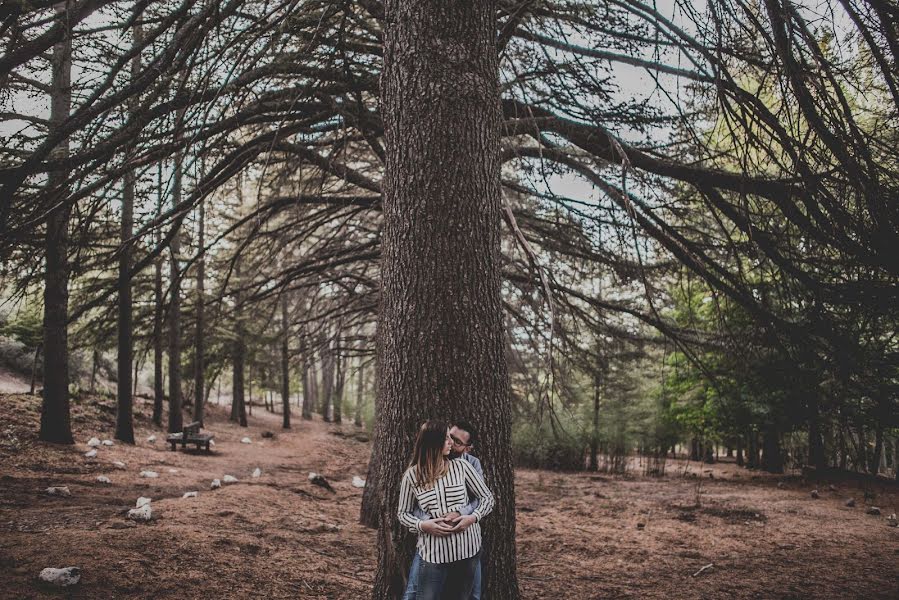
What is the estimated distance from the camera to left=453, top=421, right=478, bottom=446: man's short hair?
2897mm

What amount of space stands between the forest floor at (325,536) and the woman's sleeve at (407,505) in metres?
1.94

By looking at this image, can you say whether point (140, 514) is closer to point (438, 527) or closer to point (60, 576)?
point (60, 576)

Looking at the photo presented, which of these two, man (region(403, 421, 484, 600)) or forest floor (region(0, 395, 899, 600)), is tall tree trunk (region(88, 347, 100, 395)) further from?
man (region(403, 421, 484, 600))

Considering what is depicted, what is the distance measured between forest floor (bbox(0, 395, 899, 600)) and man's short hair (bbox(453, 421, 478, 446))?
2.30 metres

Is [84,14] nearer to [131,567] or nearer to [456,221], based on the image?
[456,221]

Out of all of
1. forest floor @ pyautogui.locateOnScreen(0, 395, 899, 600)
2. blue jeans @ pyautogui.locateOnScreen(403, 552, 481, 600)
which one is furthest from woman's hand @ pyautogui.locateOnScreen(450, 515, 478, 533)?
forest floor @ pyautogui.locateOnScreen(0, 395, 899, 600)

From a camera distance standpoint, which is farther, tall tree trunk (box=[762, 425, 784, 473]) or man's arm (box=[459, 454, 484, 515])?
tall tree trunk (box=[762, 425, 784, 473])


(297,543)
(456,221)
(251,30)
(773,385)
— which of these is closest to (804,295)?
(773,385)

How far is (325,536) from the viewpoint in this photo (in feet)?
20.5

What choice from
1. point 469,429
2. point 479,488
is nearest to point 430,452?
point 469,429

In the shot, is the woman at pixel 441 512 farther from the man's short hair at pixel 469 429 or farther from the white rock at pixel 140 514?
the white rock at pixel 140 514

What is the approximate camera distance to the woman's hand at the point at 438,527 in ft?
9.02

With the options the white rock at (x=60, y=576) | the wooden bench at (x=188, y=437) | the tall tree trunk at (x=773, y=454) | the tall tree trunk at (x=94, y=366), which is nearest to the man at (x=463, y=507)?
the white rock at (x=60, y=576)

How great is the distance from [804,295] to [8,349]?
2186cm
